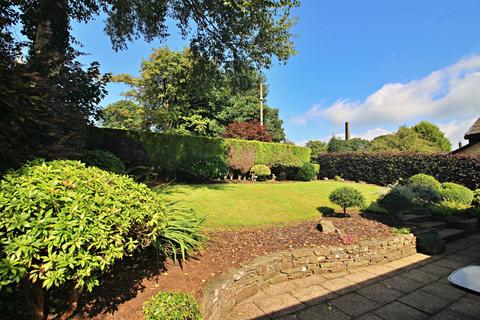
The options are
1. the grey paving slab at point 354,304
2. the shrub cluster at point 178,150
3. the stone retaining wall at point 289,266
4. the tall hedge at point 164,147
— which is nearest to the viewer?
the stone retaining wall at point 289,266

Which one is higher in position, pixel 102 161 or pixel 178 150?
pixel 178 150

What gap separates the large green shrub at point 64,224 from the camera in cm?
184

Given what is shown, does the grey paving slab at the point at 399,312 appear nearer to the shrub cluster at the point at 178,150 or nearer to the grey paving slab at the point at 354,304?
the grey paving slab at the point at 354,304

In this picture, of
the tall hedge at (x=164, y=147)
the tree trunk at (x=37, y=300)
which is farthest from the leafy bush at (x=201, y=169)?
the tree trunk at (x=37, y=300)

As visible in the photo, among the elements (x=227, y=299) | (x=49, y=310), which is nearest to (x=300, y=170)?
(x=227, y=299)

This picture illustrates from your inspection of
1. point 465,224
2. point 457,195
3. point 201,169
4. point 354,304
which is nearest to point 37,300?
point 354,304

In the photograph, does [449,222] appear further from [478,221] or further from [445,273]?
[445,273]

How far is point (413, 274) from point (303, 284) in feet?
7.81

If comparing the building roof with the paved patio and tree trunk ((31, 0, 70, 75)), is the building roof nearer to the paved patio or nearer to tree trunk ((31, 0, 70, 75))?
the paved patio

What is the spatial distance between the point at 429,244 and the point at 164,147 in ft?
35.0

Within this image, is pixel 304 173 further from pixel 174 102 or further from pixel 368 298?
pixel 174 102

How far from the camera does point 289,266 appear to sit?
4359mm

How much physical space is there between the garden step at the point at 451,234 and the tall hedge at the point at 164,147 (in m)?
9.80

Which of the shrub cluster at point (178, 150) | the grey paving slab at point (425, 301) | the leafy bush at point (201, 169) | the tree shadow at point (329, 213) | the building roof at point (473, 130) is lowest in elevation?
the grey paving slab at point (425, 301)
